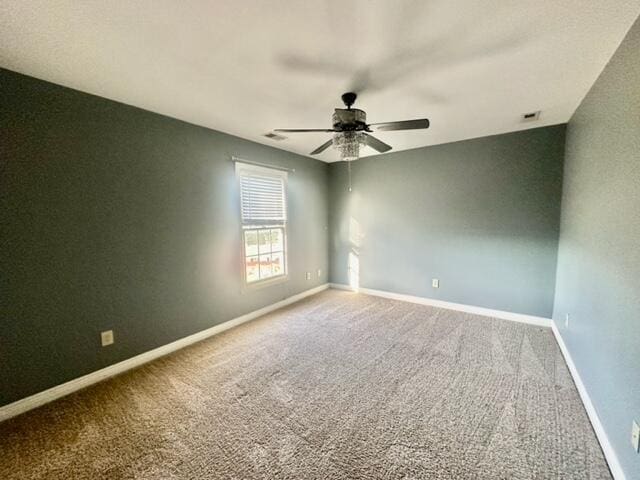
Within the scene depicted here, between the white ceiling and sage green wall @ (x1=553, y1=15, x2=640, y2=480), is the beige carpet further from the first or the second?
the white ceiling

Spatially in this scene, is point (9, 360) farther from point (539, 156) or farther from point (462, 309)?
point (539, 156)

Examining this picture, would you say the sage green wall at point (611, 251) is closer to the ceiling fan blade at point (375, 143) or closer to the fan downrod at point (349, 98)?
the ceiling fan blade at point (375, 143)

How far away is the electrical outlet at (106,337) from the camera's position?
2.28 m

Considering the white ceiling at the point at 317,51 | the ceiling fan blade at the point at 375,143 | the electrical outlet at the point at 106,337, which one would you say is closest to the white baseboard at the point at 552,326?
the white ceiling at the point at 317,51

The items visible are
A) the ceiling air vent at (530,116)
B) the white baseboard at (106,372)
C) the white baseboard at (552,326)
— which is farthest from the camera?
the ceiling air vent at (530,116)

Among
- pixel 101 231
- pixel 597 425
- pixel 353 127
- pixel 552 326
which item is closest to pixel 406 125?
pixel 353 127

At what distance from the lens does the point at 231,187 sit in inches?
130

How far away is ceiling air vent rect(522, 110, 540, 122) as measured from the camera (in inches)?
105

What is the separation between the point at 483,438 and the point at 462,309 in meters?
2.41

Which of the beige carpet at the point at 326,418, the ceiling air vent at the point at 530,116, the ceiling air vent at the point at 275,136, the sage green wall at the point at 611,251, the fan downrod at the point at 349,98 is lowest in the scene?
the beige carpet at the point at 326,418

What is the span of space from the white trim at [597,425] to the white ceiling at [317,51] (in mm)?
2339

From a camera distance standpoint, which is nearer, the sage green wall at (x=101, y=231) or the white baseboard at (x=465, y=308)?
the sage green wall at (x=101, y=231)

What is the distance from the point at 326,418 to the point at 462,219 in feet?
10.3

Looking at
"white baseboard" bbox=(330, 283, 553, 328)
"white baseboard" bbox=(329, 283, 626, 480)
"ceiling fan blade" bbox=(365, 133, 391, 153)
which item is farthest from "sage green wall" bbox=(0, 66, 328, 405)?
"white baseboard" bbox=(329, 283, 626, 480)
